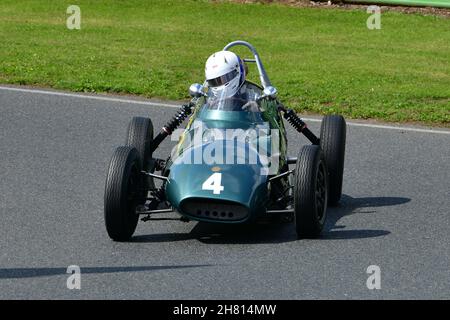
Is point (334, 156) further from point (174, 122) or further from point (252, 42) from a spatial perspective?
point (252, 42)

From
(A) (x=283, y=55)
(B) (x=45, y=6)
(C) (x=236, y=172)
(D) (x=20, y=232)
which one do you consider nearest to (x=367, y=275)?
(C) (x=236, y=172)

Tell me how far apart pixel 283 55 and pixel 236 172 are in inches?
389

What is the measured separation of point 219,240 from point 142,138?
1667mm

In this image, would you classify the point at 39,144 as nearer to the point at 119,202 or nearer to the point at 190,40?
the point at 119,202

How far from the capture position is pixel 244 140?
10977 mm

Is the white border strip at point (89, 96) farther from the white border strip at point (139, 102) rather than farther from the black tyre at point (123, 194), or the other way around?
the black tyre at point (123, 194)

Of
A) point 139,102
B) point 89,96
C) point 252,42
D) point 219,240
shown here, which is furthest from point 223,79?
point 252,42

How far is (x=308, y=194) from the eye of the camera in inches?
406

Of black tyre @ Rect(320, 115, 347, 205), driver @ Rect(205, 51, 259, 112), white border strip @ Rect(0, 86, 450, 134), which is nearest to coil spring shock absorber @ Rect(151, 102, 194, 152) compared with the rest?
driver @ Rect(205, 51, 259, 112)

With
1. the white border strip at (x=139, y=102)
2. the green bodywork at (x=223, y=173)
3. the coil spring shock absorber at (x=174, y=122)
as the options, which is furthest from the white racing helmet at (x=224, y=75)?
the white border strip at (x=139, y=102)

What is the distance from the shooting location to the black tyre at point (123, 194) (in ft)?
33.8

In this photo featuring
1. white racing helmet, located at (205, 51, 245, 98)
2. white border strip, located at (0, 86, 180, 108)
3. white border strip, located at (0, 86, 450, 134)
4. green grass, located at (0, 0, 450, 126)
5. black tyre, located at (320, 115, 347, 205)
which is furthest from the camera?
green grass, located at (0, 0, 450, 126)

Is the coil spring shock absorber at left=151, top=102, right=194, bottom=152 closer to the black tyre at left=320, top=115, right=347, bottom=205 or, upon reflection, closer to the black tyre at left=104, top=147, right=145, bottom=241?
the black tyre at left=104, top=147, right=145, bottom=241

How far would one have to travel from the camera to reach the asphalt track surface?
942 centimetres
